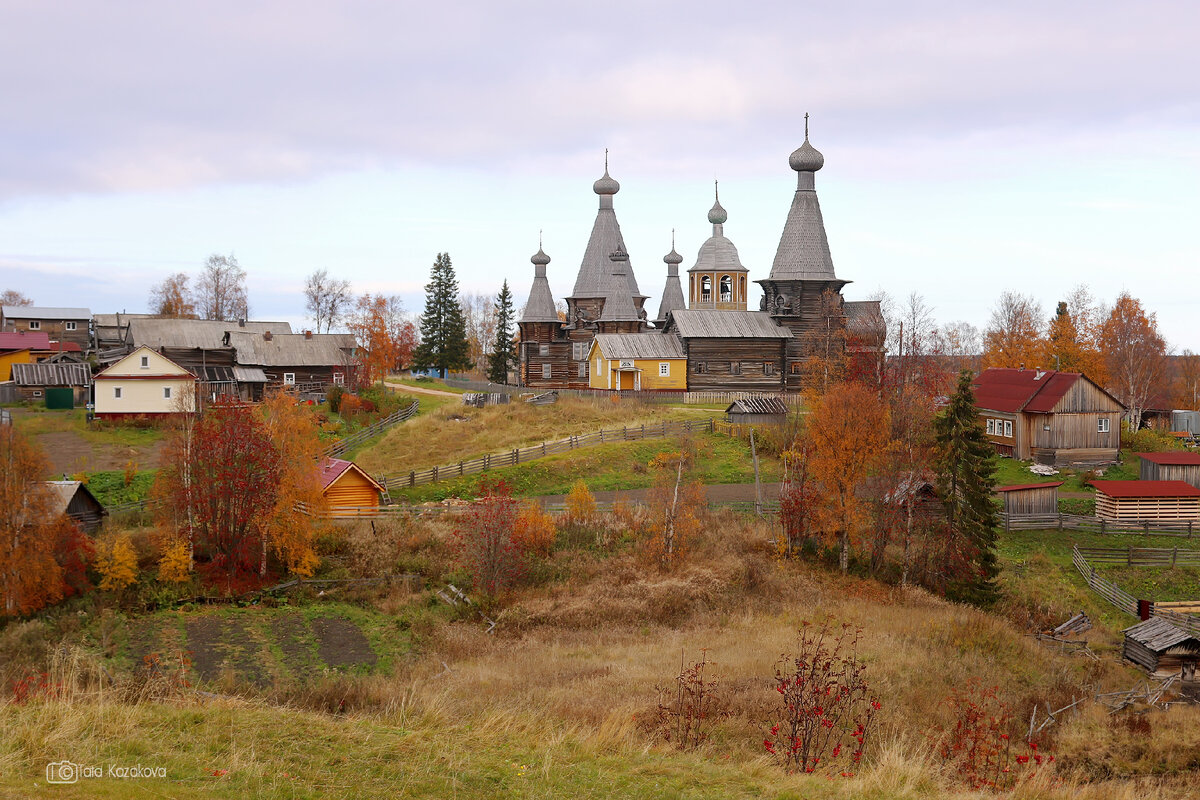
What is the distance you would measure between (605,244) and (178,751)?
48683 millimetres

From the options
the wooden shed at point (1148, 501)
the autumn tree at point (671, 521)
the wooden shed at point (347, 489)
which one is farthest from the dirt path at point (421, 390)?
the wooden shed at point (1148, 501)

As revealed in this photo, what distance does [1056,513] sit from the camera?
102 feet

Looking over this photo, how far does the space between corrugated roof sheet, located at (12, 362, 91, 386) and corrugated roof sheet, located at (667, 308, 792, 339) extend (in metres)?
32.6

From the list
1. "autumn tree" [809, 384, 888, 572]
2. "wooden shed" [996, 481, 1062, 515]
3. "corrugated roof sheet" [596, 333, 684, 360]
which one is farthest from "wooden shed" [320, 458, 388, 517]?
"corrugated roof sheet" [596, 333, 684, 360]

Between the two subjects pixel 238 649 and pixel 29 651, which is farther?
pixel 238 649

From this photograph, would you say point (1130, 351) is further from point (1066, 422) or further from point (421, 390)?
point (421, 390)

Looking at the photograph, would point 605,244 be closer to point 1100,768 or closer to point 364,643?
point 364,643

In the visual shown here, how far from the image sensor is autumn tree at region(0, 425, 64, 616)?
21.7 meters

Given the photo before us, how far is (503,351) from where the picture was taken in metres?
69.8

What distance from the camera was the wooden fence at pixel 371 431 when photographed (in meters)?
39.5

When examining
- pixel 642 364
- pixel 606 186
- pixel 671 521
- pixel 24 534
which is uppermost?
pixel 606 186

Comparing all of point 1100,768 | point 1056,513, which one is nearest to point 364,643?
point 1100,768

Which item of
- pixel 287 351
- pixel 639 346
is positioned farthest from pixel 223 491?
pixel 287 351

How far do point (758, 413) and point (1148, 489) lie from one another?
15.1 metres
